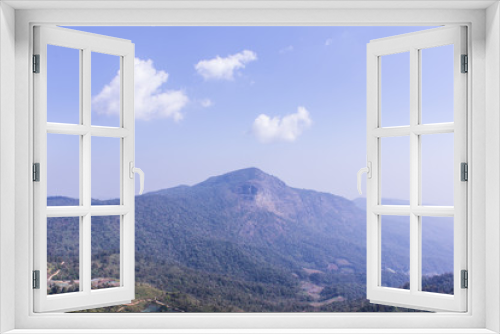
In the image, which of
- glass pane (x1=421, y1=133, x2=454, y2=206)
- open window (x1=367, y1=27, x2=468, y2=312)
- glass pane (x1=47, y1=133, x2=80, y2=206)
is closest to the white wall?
open window (x1=367, y1=27, x2=468, y2=312)

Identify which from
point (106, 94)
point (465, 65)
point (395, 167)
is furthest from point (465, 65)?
point (106, 94)

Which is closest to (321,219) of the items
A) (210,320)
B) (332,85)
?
(332,85)

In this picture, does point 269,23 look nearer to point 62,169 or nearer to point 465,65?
point 465,65

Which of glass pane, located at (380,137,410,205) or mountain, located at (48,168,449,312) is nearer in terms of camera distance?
glass pane, located at (380,137,410,205)

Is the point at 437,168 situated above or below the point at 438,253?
above

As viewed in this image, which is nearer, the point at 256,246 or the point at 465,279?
the point at 465,279

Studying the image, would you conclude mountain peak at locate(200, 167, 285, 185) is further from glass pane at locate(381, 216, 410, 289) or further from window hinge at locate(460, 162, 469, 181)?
window hinge at locate(460, 162, 469, 181)
